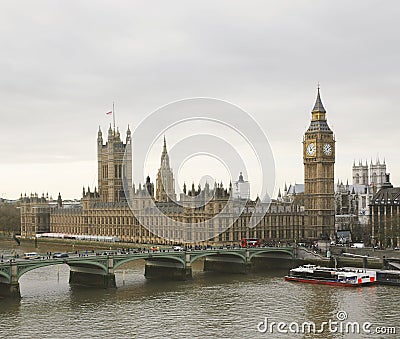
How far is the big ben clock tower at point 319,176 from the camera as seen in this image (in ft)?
269

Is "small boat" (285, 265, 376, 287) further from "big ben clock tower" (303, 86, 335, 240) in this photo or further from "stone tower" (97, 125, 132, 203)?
"stone tower" (97, 125, 132, 203)

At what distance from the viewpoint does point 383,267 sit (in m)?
56.0

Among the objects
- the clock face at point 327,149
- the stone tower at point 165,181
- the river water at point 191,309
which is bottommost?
the river water at point 191,309

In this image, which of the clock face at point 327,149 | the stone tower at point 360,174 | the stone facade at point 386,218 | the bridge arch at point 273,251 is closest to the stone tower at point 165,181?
the clock face at point 327,149

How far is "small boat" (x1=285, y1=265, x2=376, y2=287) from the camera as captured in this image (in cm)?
4900

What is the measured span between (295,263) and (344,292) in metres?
16.2

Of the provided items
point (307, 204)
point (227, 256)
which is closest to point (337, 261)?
point (227, 256)

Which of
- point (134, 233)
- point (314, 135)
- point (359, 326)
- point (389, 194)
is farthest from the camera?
point (134, 233)

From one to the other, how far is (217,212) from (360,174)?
81493 millimetres

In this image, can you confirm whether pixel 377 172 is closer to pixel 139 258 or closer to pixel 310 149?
pixel 310 149

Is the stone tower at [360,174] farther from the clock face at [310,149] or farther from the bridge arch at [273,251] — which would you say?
the bridge arch at [273,251]

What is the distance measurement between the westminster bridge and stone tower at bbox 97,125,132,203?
47806 mm

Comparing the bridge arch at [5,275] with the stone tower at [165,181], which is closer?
the bridge arch at [5,275]

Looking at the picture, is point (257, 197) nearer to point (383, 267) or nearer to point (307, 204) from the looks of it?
point (307, 204)
